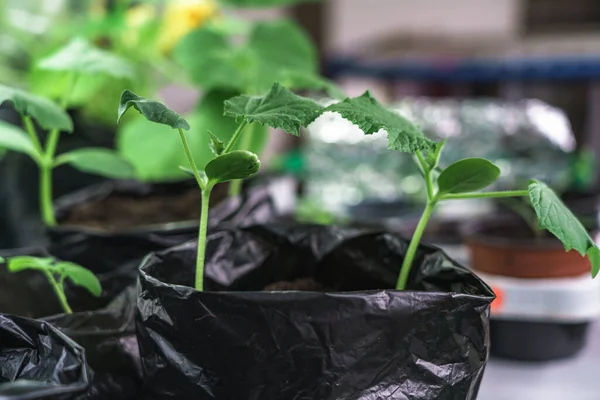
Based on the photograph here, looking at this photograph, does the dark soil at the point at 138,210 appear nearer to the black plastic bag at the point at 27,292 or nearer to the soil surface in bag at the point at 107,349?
the black plastic bag at the point at 27,292

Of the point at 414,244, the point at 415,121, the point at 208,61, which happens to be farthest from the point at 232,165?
the point at 415,121

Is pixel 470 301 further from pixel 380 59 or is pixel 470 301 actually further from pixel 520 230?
pixel 380 59

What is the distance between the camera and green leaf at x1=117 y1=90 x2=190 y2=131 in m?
0.37

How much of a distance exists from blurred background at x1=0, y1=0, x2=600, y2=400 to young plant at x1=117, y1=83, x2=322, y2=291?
0.56 feet

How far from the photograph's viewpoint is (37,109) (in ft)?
1.68

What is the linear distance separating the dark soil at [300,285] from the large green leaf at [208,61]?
303 mm

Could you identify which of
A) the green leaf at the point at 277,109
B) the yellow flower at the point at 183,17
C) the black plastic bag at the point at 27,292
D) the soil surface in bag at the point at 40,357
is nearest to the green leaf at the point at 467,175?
the green leaf at the point at 277,109

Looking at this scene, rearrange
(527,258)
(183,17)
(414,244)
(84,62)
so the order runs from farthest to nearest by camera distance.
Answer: (183,17)
(527,258)
(84,62)
(414,244)

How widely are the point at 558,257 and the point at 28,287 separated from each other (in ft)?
1.86

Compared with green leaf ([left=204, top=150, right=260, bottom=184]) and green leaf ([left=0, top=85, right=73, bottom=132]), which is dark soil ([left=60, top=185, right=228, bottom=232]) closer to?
green leaf ([left=0, top=85, right=73, bottom=132])

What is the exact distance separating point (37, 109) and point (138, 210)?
0.34m

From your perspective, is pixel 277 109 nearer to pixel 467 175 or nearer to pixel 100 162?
pixel 467 175

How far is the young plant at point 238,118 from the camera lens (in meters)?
0.38

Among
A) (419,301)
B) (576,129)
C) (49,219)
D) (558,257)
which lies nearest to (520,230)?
(558,257)
